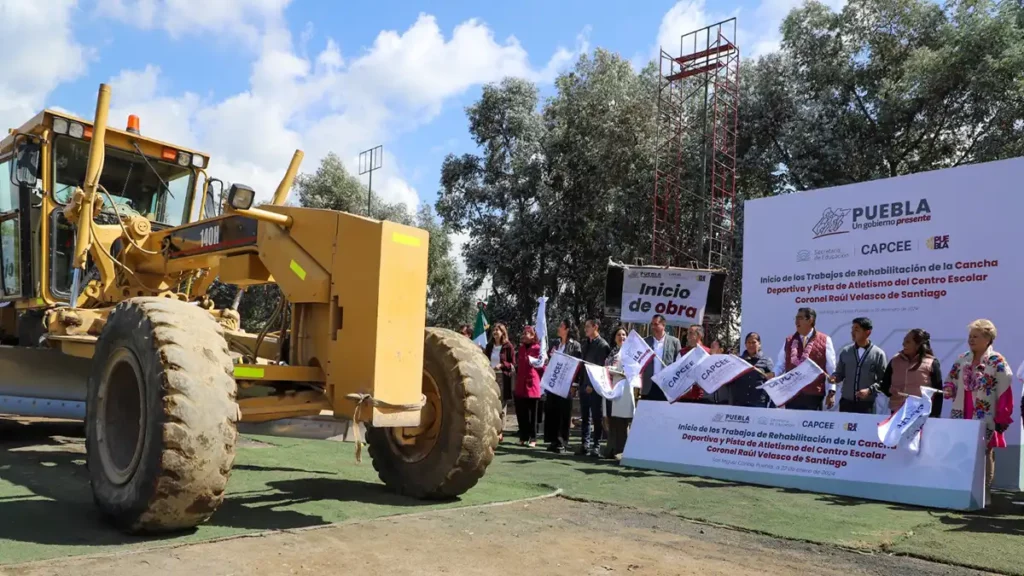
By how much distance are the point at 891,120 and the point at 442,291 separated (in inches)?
850

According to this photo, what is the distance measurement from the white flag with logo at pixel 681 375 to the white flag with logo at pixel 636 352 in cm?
51

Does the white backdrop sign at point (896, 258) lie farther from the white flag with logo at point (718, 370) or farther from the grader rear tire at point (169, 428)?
the grader rear tire at point (169, 428)

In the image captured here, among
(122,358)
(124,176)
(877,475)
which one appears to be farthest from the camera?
(124,176)

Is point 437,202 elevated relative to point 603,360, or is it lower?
elevated

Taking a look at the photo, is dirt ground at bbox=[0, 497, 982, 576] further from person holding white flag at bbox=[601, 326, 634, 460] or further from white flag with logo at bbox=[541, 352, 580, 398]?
white flag with logo at bbox=[541, 352, 580, 398]

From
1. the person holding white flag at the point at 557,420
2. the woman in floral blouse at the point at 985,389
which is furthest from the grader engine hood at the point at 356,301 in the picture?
the person holding white flag at the point at 557,420

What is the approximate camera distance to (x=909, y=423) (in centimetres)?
707

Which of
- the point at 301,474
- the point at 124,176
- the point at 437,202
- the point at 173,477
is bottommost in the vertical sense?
the point at 301,474

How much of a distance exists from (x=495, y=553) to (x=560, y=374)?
233 inches

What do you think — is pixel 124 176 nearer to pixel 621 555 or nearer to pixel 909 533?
pixel 621 555

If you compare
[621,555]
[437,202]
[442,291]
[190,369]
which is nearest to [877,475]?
[621,555]

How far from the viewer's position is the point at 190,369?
15.1 feet

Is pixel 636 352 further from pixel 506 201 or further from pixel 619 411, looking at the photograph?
pixel 506 201

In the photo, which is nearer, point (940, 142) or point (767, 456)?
point (767, 456)
